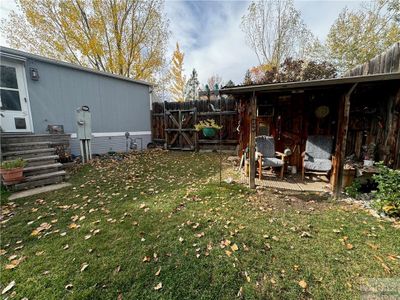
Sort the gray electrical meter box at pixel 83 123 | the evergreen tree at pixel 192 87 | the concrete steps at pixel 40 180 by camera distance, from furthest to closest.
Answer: the evergreen tree at pixel 192 87 < the gray electrical meter box at pixel 83 123 < the concrete steps at pixel 40 180

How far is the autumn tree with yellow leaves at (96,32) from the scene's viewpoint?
32.0 ft

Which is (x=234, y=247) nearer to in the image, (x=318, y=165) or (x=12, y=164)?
(x=318, y=165)

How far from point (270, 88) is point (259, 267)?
10.1 feet

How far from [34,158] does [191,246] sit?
5.01 meters

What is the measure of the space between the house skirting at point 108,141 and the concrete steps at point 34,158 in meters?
1.49

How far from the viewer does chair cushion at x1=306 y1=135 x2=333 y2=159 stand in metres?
4.49

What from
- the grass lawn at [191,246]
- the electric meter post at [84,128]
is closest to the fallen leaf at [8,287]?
the grass lawn at [191,246]

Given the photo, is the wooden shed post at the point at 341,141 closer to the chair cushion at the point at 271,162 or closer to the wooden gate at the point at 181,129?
the chair cushion at the point at 271,162

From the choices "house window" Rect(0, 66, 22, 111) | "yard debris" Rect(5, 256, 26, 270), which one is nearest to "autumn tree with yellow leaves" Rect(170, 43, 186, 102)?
"house window" Rect(0, 66, 22, 111)

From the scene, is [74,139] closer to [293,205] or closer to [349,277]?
[293,205]

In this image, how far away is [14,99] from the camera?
548 cm

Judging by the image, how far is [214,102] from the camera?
333 inches

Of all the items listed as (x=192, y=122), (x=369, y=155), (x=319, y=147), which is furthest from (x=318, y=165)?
(x=192, y=122)

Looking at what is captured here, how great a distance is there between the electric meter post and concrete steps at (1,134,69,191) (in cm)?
103
